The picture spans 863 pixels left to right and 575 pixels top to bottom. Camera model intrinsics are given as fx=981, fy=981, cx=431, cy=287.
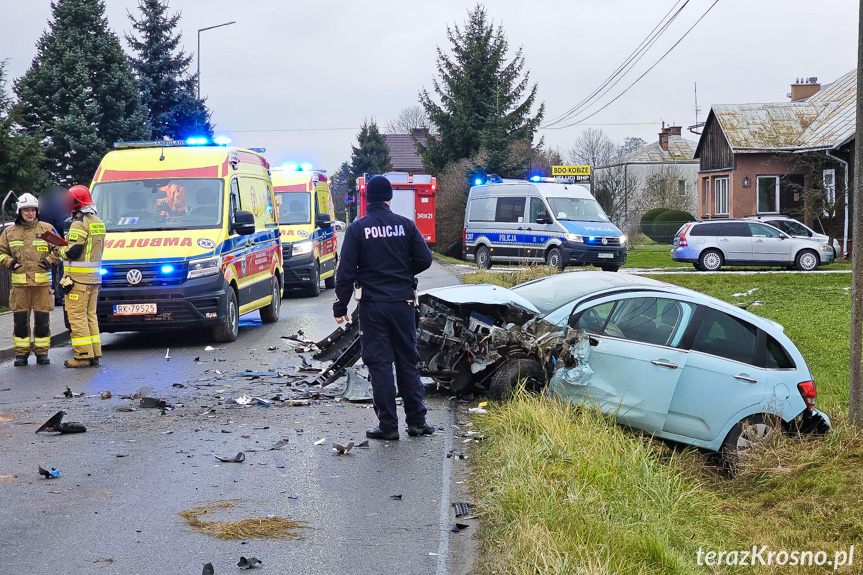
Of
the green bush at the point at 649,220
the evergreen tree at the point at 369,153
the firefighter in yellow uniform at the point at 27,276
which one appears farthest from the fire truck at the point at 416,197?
the evergreen tree at the point at 369,153

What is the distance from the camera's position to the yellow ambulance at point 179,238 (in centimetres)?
1221

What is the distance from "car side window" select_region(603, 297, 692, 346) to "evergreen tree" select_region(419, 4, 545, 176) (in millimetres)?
39247

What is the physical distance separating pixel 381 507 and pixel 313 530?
57 cm

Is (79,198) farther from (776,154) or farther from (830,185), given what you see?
(776,154)

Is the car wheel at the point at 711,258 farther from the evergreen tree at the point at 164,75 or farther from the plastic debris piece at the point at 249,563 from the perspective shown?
the plastic debris piece at the point at 249,563

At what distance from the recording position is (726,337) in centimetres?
786

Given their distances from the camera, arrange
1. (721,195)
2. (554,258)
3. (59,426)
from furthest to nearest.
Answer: (721,195), (554,258), (59,426)

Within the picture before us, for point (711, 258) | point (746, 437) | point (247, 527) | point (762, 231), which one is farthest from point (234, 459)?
point (762, 231)

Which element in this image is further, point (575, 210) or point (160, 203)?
point (575, 210)

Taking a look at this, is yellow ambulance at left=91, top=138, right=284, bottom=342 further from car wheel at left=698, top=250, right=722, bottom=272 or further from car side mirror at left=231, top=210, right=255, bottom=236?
car wheel at left=698, top=250, right=722, bottom=272

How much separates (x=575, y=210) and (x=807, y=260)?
7.96 meters

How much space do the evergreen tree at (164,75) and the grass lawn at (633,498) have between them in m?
28.2

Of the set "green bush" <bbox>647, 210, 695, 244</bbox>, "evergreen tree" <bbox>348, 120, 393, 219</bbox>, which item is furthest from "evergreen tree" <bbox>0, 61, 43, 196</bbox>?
"evergreen tree" <bbox>348, 120, 393, 219</bbox>

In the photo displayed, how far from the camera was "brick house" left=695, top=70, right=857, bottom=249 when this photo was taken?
116 feet
